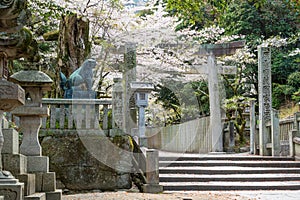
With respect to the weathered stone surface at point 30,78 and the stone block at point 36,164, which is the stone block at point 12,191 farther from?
the weathered stone surface at point 30,78

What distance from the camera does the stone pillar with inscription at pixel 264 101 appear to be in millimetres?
13750

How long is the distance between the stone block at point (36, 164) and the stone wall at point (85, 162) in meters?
2.92

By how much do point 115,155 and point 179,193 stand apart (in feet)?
5.52

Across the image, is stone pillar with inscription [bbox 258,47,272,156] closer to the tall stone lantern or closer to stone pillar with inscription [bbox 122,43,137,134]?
stone pillar with inscription [bbox 122,43,137,134]

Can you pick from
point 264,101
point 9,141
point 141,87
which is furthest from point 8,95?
point 264,101

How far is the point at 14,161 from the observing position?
5.64 meters

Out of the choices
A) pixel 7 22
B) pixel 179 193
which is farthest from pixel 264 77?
pixel 7 22

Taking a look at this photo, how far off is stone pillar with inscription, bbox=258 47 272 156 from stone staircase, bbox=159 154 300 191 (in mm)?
1053

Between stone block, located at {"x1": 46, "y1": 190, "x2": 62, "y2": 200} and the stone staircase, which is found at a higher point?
stone block, located at {"x1": 46, "y1": 190, "x2": 62, "y2": 200}

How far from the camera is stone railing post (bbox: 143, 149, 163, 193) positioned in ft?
30.2

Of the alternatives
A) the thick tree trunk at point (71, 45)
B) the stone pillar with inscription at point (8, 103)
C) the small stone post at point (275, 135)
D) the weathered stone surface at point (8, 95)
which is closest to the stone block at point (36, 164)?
the stone pillar with inscription at point (8, 103)

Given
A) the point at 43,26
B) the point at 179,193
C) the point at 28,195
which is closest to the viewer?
the point at 28,195

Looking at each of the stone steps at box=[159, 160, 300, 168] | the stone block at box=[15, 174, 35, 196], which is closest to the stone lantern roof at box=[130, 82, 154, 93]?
the stone steps at box=[159, 160, 300, 168]

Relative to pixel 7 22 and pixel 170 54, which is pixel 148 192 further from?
pixel 170 54
